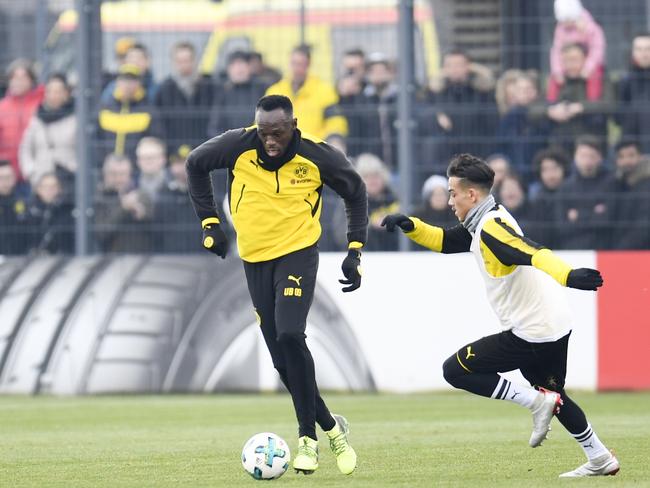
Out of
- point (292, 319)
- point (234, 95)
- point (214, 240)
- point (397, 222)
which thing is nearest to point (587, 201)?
point (234, 95)

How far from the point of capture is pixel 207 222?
8.94 m

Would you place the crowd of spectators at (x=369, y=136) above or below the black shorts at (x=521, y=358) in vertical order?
above

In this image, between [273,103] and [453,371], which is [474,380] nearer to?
[453,371]

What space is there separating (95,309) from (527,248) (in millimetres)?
8356

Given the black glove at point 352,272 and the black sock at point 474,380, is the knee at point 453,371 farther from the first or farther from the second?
the black glove at point 352,272

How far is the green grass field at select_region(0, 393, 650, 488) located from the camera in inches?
325

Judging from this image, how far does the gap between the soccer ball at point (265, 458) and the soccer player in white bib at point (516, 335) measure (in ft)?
3.53

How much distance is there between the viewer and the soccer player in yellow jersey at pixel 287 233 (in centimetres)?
853

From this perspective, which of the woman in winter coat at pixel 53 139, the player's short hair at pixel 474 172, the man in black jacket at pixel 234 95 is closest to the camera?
the player's short hair at pixel 474 172

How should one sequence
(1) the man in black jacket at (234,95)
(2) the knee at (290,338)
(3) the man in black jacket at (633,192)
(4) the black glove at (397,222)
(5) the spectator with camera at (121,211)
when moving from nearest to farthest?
(2) the knee at (290,338) < (4) the black glove at (397,222) < (3) the man in black jacket at (633,192) < (1) the man in black jacket at (234,95) < (5) the spectator with camera at (121,211)

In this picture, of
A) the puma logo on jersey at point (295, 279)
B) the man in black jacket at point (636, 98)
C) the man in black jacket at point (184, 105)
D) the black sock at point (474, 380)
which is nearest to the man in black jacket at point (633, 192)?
the man in black jacket at point (636, 98)

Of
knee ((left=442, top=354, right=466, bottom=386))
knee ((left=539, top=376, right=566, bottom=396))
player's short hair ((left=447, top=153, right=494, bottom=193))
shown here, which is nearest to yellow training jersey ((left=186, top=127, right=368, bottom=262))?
player's short hair ((left=447, top=153, right=494, bottom=193))

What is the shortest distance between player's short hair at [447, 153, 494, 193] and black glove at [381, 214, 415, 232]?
463 millimetres

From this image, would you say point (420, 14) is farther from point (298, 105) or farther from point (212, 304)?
point (212, 304)
